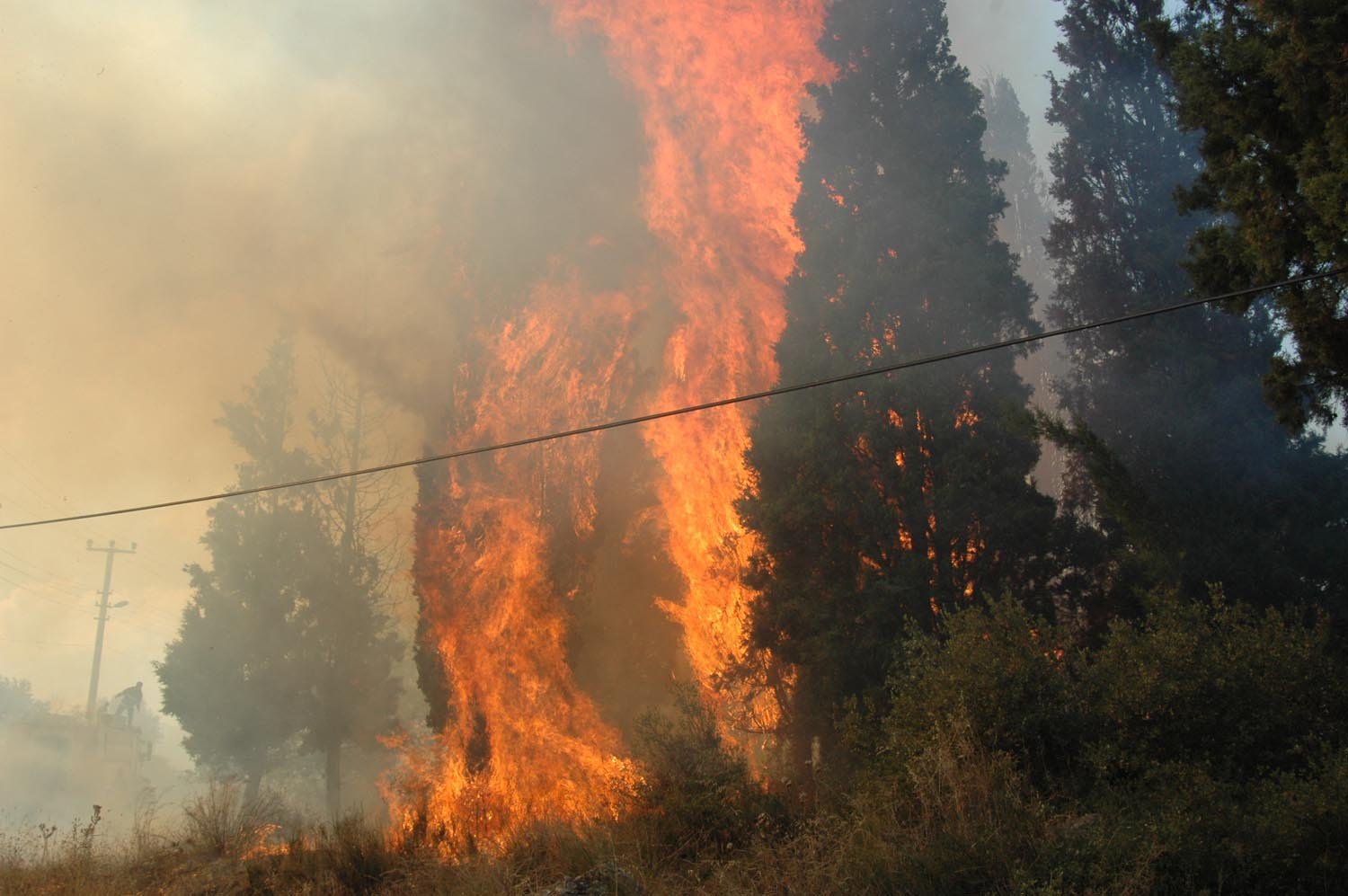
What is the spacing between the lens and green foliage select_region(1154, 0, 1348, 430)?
9.54 meters

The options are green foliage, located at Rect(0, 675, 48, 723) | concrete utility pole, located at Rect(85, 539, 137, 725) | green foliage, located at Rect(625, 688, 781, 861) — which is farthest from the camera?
concrete utility pole, located at Rect(85, 539, 137, 725)

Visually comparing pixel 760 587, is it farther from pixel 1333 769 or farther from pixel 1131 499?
pixel 1333 769

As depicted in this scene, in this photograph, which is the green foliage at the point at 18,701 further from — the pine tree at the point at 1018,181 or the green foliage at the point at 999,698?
the pine tree at the point at 1018,181

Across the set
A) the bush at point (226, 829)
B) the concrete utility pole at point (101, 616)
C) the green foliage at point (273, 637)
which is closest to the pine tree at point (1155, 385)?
the bush at point (226, 829)

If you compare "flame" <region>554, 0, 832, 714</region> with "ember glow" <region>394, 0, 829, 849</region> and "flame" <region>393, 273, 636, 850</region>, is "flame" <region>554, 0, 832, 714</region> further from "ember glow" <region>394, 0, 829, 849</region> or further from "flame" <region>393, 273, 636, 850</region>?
"flame" <region>393, 273, 636, 850</region>

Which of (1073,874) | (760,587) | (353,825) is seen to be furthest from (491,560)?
(1073,874)

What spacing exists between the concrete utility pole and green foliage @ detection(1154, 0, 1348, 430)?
1848 inches

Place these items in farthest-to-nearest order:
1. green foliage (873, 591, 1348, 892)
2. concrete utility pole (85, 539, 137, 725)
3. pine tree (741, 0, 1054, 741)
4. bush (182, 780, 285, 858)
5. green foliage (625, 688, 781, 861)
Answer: concrete utility pole (85, 539, 137, 725) → pine tree (741, 0, 1054, 741) → bush (182, 780, 285, 858) → green foliage (625, 688, 781, 861) → green foliage (873, 591, 1348, 892)

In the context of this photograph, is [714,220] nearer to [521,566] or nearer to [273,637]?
[521,566]

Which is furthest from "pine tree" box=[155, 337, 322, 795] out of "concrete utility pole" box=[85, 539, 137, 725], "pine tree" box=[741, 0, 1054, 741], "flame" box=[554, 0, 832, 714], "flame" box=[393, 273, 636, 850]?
"pine tree" box=[741, 0, 1054, 741]

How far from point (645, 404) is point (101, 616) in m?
40.3

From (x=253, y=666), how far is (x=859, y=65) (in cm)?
2527

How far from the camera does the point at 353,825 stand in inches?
559

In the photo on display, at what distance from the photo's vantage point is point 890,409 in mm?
20406
